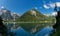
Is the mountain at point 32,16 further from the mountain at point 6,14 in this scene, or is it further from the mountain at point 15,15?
the mountain at point 6,14

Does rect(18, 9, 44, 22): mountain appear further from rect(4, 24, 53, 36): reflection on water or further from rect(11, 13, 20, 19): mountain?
rect(4, 24, 53, 36): reflection on water

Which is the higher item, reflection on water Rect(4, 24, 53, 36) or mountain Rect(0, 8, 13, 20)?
mountain Rect(0, 8, 13, 20)

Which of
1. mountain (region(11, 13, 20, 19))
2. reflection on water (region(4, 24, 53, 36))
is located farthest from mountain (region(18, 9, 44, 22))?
reflection on water (region(4, 24, 53, 36))

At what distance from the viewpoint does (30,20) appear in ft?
13.0

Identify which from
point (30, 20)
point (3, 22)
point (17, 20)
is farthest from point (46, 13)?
point (3, 22)

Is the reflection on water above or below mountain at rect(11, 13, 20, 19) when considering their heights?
below


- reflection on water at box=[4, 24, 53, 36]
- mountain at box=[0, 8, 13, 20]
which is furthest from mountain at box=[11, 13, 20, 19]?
reflection on water at box=[4, 24, 53, 36]

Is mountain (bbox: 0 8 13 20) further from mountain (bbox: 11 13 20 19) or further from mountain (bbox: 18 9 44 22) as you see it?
mountain (bbox: 18 9 44 22)

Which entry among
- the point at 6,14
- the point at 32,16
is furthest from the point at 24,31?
the point at 6,14

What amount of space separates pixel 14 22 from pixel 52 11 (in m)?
0.79

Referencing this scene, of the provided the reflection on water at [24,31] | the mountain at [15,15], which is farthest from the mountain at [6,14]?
the reflection on water at [24,31]

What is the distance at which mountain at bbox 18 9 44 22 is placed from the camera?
3.92 m

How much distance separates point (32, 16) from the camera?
13.0 ft

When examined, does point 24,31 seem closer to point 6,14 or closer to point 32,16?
point 32,16
